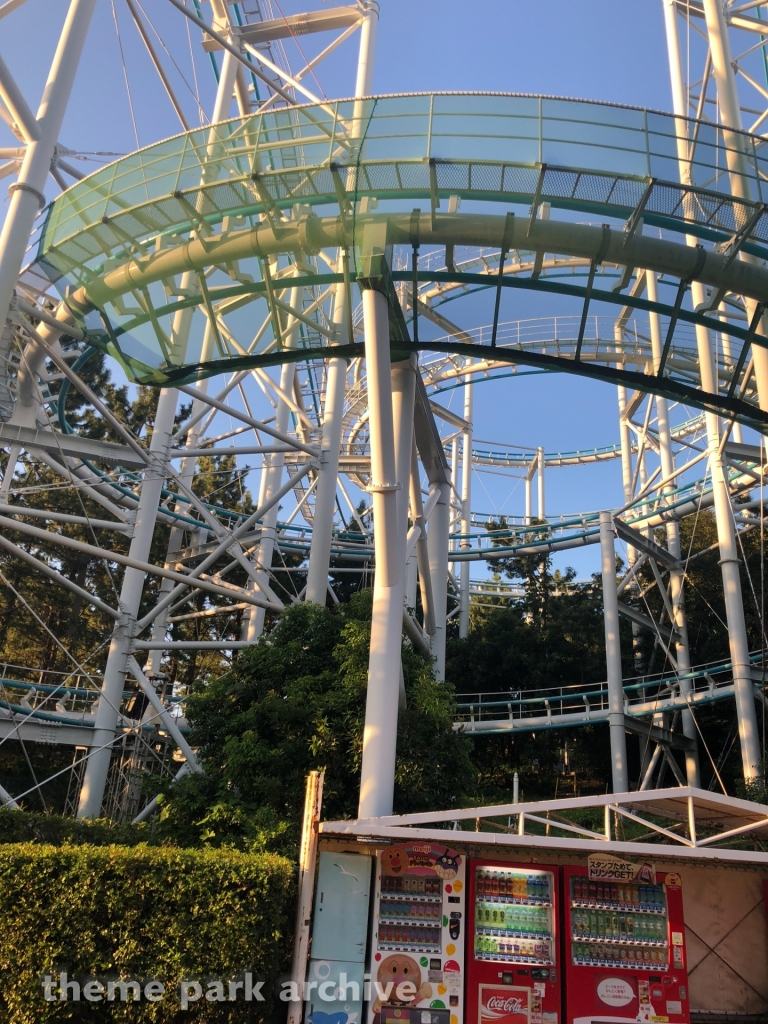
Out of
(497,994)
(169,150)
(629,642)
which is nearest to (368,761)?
(497,994)

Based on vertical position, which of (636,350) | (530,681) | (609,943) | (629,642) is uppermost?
(636,350)

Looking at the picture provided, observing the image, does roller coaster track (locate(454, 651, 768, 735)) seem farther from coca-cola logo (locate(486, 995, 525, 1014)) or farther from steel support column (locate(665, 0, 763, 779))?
coca-cola logo (locate(486, 995, 525, 1014))

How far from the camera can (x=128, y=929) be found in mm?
6262

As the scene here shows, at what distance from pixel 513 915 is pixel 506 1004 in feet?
2.26

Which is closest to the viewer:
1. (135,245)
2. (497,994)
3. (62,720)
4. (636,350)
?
(497,994)

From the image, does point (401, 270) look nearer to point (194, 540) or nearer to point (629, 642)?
point (194, 540)

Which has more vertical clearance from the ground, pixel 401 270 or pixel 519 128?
pixel 519 128

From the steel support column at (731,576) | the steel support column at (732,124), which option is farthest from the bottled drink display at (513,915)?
the steel support column at (731,576)

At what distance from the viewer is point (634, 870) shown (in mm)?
7281

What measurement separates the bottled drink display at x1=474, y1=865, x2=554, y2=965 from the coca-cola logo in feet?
0.94

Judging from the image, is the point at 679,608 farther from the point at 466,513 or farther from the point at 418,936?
the point at 418,936

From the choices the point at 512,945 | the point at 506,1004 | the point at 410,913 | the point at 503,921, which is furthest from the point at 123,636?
the point at 506,1004

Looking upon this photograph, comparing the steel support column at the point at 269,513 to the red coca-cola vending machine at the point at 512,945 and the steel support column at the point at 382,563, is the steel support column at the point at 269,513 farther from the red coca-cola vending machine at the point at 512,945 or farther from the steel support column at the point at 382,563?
the red coca-cola vending machine at the point at 512,945

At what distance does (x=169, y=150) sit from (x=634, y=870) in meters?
9.18
